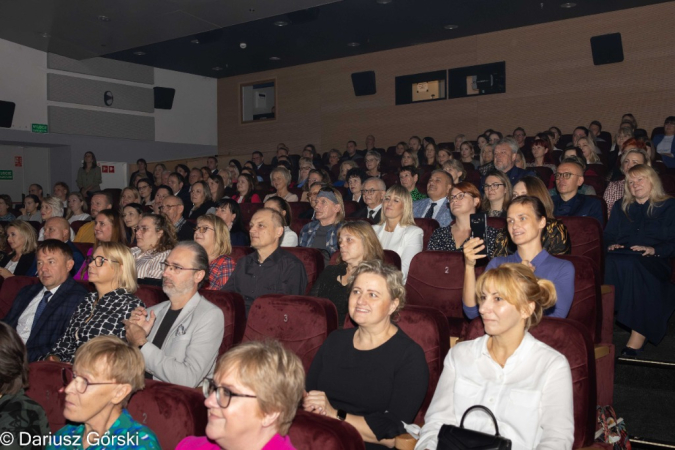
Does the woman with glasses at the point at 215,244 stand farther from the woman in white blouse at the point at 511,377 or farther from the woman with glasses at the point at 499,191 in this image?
the woman in white blouse at the point at 511,377

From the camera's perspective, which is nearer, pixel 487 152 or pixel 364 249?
pixel 364 249

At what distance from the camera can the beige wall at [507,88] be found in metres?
7.58

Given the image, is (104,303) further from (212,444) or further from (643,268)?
(643,268)

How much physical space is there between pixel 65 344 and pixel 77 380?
1.03 m

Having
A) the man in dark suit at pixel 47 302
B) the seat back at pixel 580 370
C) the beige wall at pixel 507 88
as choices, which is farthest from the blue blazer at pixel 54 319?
the beige wall at pixel 507 88

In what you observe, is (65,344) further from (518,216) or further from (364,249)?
(518,216)

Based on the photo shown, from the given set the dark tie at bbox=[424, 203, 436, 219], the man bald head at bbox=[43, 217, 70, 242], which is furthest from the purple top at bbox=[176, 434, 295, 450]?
the dark tie at bbox=[424, 203, 436, 219]

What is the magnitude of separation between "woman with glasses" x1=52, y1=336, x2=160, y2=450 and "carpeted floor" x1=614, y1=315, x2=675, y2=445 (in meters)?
1.71

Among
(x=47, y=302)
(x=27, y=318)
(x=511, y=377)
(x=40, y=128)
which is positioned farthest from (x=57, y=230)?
(x=40, y=128)

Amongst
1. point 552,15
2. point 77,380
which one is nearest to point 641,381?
point 77,380

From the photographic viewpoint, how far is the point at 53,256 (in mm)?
2668

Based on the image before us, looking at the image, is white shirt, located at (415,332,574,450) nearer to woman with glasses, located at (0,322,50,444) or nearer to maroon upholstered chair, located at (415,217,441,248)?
woman with glasses, located at (0,322,50,444)

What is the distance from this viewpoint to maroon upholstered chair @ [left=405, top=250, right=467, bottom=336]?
2.76m

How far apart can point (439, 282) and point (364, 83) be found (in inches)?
291
